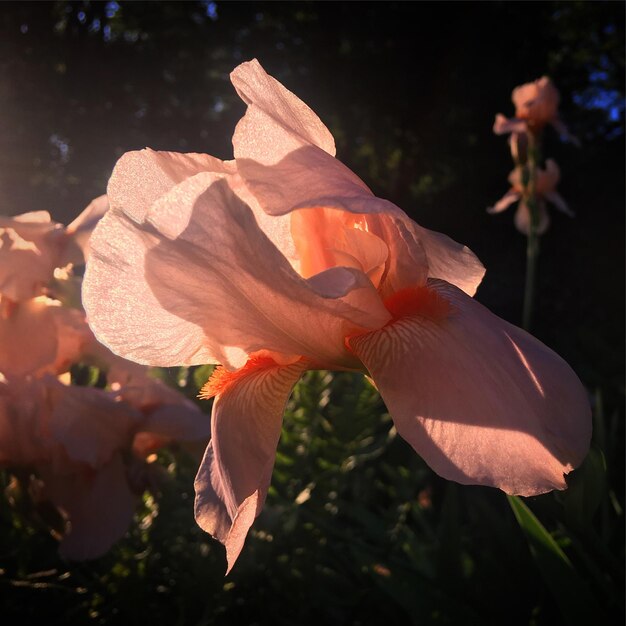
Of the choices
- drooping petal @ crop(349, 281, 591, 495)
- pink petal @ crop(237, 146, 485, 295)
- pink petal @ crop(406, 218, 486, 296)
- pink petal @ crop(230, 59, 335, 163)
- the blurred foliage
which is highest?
pink petal @ crop(230, 59, 335, 163)

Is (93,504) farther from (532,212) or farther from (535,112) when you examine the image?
(535,112)

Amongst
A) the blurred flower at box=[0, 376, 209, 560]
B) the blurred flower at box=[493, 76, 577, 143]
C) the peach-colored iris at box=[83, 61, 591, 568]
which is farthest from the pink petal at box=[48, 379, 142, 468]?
the blurred flower at box=[493, 76, 577, 143]

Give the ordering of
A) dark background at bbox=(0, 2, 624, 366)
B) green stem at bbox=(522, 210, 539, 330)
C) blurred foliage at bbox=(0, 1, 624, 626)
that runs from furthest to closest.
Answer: dark background at bbox=(0, 2, 624, 366) → blurred foliage at bbox=(0, 1, 624, 626) → green stem at bbox=(522, 210, 539, 330)

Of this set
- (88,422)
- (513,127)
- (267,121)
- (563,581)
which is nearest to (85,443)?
(88,422)

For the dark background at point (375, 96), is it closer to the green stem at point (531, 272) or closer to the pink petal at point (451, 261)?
the green stem at point (531, 272)

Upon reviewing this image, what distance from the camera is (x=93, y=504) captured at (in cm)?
93

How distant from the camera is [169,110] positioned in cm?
841

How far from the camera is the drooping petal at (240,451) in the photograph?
56cm

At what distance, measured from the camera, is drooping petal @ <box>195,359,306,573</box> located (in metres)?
0.56

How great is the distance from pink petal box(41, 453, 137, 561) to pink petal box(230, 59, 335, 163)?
1.90 feet

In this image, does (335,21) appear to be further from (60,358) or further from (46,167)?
(60,358)

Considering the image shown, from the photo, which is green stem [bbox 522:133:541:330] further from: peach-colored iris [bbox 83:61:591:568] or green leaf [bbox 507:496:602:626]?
peach-colored iris [bbox 83:61:591:568]

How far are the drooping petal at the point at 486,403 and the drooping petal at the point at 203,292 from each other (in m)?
0.06

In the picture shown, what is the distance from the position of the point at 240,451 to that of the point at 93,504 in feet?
1.51
